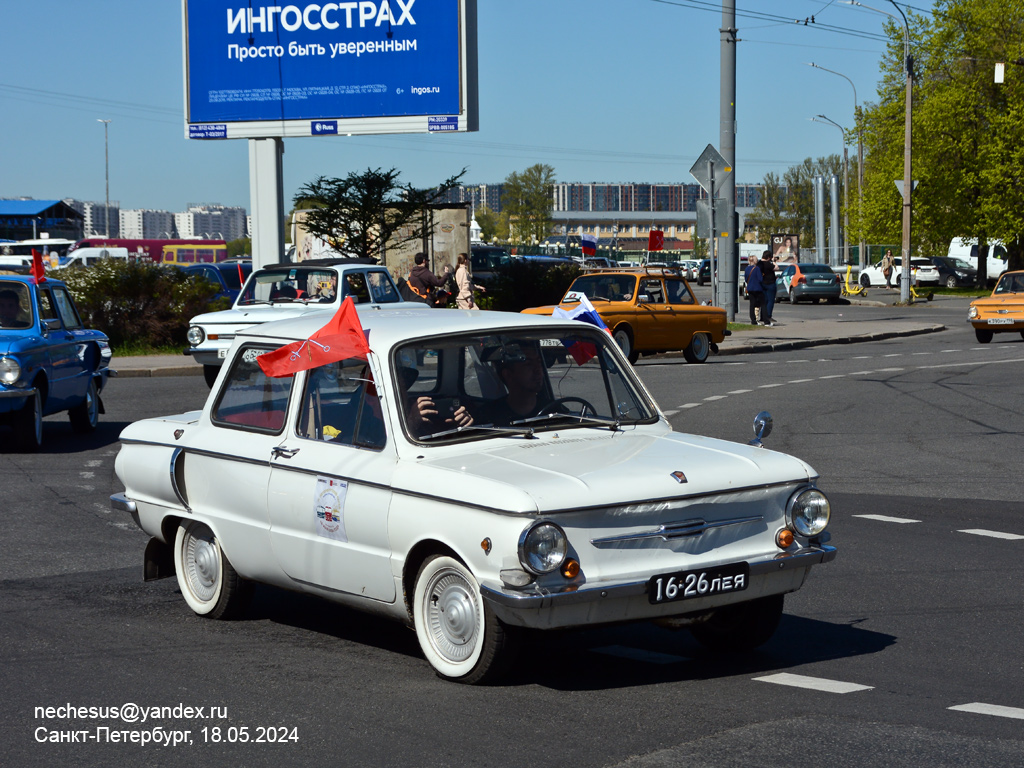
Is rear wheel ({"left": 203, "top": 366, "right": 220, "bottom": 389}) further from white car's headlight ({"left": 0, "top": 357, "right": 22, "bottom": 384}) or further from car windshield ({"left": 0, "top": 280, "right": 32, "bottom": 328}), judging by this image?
white car's headlight ({"left": 0, "top": 357, "right": 22, "bottom": 384})

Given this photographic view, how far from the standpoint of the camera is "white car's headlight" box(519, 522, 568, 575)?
15.7 feet

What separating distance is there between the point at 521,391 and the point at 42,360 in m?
8.71

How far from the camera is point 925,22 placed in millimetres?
56031

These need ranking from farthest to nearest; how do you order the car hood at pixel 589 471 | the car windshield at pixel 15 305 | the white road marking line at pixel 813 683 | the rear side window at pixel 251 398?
1. the car windshield at pixel 15 305
2. the rear side window at pixel 251 398
3. the white road marking line at pixel 813 683
4. the car hood at pixel 589 471

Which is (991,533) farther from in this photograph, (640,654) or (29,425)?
(29,425)

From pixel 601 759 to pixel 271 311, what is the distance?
15221 mm

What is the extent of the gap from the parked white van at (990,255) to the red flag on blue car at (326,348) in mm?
54059

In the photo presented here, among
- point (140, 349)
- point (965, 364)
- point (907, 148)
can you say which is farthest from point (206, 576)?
point (907, 148)

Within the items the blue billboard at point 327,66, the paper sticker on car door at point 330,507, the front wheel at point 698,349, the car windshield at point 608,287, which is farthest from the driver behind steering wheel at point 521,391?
the blue billboard at point 327,66

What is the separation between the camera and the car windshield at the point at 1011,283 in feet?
91.2

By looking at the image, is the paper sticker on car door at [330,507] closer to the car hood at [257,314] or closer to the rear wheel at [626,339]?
the car hood at [257,314]

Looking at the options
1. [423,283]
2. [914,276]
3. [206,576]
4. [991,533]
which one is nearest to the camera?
[206,576]

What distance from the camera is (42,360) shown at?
1325 cm

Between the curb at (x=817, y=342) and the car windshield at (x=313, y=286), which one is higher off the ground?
the car windshield at (x=313, y=286)
